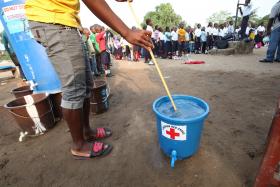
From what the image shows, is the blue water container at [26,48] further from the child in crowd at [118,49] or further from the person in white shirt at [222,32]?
the person in white shirt at [222,32]

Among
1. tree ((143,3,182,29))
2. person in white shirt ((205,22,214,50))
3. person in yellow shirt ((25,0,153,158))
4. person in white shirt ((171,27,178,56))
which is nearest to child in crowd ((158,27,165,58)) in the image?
person in white shirt ((171,27,178,56))

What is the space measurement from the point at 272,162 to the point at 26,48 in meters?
2.79

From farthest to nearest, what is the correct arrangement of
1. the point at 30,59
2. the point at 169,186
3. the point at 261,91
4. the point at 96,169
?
1. the point at 261,91
2. the point at 30,59
3. the point at 96,169
4. the point at 169,186

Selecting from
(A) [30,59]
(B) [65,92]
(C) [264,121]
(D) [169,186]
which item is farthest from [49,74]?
(C) [264,121]

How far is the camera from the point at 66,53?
4.43 feet

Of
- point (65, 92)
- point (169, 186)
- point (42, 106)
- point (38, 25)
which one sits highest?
point (38, 25)

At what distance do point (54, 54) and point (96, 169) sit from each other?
1.03m

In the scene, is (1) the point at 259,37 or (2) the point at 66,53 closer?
(2) the point at 66,53

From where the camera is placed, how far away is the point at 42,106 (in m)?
2.18

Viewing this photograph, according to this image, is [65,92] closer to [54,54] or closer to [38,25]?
[54,54]

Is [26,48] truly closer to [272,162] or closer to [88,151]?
[88,151]

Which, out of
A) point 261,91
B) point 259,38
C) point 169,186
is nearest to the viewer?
point 169,186

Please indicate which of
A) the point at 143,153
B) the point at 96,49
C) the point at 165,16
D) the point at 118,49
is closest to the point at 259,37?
the point at 118,49

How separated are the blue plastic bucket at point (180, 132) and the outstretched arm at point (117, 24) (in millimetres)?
539
